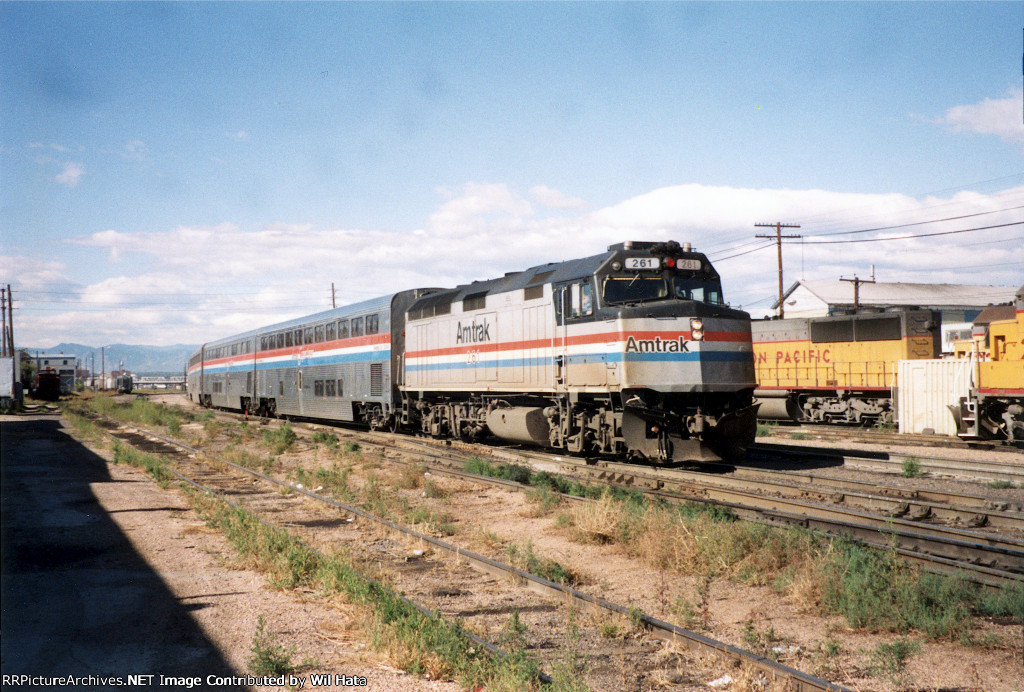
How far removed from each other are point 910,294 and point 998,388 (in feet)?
216

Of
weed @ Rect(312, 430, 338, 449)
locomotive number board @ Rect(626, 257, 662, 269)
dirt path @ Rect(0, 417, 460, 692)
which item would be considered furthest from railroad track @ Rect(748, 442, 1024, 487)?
dirt path @ Rect(0, 417, 460, 692)

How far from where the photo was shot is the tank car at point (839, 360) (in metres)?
→ 25.4

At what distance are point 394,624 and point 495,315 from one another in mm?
12056

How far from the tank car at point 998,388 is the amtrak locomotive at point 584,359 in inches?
312

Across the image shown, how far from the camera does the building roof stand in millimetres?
73375

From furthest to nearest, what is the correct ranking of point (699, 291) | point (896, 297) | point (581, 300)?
point (896, 297) < point (581, 300) < point (699, 291)

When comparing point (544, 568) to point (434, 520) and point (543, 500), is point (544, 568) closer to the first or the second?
point (434, 520)

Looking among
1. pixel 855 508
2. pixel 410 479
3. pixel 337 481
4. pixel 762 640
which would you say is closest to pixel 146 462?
pixel 337 481

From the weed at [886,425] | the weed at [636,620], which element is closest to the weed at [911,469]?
the weed at [636,620]

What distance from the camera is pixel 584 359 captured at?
14.7m

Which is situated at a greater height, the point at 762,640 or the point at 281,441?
the point at 281,441

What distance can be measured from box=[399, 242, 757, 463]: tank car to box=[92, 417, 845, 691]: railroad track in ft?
17.3

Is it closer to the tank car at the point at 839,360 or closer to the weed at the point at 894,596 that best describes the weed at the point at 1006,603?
the weed at the point at 894,596

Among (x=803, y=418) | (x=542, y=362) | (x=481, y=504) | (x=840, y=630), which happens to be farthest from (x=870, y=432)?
(x=840, y=630)
